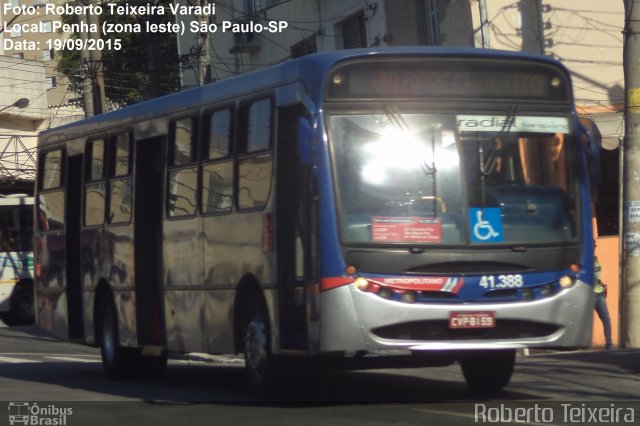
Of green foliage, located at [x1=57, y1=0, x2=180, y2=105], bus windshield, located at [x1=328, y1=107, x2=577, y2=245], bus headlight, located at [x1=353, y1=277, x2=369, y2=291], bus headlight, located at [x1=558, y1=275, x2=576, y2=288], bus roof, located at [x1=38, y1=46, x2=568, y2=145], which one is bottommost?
bus headlight, located at [x1=558, y1=275, x2=576, y2=288]

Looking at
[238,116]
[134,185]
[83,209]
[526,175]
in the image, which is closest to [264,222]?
[238,116]

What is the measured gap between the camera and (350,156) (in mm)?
9664

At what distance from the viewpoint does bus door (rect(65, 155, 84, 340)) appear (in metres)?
15.4

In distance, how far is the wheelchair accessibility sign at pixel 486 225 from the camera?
969cm

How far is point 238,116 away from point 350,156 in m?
1.99

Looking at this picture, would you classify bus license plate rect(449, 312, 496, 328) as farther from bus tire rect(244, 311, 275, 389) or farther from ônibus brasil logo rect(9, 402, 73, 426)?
ônibus brasil logo rect(9, 402, 73, 426)

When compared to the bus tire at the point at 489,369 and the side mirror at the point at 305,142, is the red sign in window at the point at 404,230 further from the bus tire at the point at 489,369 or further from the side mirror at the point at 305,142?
the bus tire at the point at 489,369

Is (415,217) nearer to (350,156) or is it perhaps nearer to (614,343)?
(350,156)

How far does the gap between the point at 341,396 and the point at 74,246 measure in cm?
563

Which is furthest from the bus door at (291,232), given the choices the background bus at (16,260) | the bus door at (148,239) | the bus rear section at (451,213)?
the background bus at (16,260)

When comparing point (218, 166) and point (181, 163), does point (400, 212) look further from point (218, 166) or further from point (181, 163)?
point (181, 163)

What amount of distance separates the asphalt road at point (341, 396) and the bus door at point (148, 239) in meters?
0.68

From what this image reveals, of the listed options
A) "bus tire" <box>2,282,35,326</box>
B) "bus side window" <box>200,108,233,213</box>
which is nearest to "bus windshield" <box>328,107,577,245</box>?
"bus side window" <box>200,108,233,213</box>

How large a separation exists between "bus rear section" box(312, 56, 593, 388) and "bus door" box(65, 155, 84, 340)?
6558 millimetres
